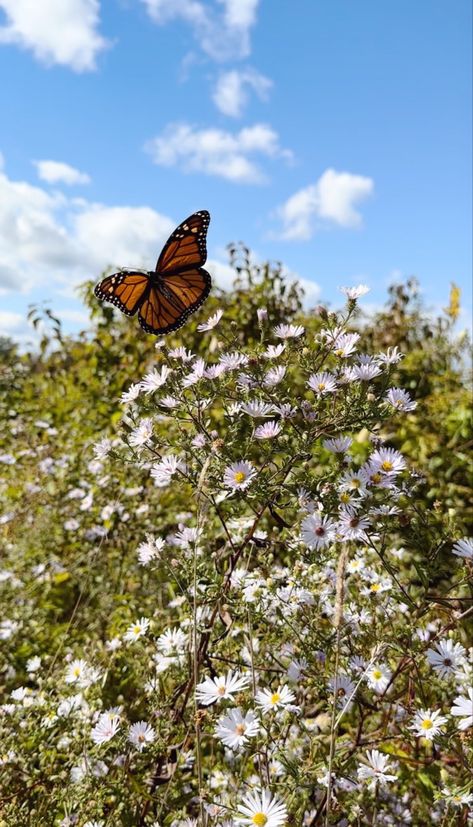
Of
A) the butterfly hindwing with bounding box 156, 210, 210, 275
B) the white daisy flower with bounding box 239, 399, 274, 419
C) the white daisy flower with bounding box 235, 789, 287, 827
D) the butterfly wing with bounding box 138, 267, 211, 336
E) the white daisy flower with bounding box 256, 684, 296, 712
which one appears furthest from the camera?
the butterfly wing with bounding box 138, 267, 211, 336

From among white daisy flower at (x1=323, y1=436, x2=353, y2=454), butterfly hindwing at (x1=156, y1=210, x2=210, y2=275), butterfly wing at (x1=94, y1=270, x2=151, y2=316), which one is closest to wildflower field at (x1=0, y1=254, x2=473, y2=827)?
white daisy flower at (x1=323, y1=436, x2=353, y2=454)

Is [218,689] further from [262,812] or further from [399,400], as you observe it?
[399,400]

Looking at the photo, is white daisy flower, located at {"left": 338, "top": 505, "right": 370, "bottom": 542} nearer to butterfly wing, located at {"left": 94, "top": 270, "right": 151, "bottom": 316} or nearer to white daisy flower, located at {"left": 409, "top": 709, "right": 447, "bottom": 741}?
white daisy flower, located at {"left": 409, "top": 709, "right": 447, "bottom": 741}

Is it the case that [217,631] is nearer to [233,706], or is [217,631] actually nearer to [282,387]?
[233,706]

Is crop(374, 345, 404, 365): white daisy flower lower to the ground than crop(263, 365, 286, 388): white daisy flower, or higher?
higher

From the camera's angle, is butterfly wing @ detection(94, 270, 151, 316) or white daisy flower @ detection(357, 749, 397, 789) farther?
butterfly wing @ detection(94, 270, 151, 316)

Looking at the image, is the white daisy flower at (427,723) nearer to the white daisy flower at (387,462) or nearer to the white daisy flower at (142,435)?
the white daisy flower at (387,462)

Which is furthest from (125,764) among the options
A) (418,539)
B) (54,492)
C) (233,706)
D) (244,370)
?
(54,492)

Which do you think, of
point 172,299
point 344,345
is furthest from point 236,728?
point 172,299

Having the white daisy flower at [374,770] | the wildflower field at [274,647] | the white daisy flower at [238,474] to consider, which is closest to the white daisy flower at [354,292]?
the wildflower field at [274,647]
